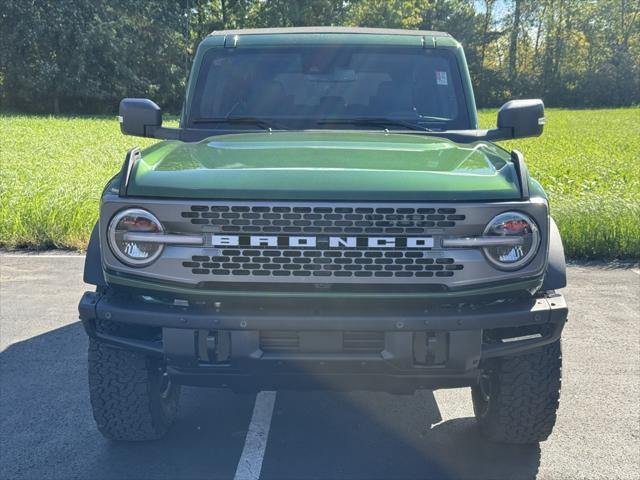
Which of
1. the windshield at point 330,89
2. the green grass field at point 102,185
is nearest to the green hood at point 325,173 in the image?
the windshield at point 330,89

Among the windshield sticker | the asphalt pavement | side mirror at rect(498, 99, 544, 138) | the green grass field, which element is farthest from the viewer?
the green grass field

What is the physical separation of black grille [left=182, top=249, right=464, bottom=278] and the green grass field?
225 inches

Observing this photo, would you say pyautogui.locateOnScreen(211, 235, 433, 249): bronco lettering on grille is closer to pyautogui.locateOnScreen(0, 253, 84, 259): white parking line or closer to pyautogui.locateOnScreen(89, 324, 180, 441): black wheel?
pyautogui.locateOnScreen(89, 324, 180, 441): black wheel

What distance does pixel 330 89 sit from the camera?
4664 millimetres

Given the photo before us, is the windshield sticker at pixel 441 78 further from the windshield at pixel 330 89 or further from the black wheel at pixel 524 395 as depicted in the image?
the black wheel at pixel 524 395

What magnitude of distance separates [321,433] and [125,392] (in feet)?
3.26

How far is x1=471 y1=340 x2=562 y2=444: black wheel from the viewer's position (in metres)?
3.45

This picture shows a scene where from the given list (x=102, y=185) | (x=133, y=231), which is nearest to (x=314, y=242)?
(x=133, y=231)

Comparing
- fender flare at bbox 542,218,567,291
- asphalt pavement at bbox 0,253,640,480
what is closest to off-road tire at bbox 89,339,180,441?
asphalt pavement at bbox 0,253,640,480

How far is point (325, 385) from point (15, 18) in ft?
151

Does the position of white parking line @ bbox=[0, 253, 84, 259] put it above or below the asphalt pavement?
below

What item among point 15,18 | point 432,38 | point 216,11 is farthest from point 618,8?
point 432,38

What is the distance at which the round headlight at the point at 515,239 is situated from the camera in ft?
9.95

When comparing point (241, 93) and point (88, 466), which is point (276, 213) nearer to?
point (88, 466)
